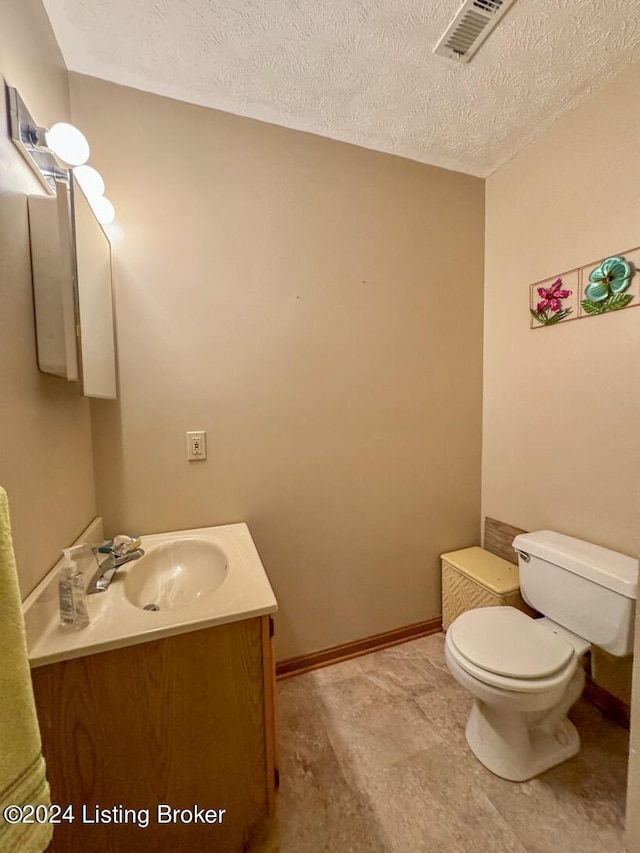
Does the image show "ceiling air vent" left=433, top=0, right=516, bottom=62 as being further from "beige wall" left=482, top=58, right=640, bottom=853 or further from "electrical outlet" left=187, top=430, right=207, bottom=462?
"electrical outlet" left=187, top=430, right=207, bottom=462

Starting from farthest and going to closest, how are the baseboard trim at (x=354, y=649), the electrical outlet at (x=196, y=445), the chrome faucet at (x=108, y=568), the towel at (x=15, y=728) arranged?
the baseboard trim at (x=354, y=649) < the electrical outlet at (x=196, y=445) < the chrome faucet at (x=108, y=568) < the towel at (x=15, y=728)

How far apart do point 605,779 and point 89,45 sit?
3.06m

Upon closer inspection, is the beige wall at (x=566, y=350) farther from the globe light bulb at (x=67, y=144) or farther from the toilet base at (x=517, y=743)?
the globe light bulb at (x=67, y=144)

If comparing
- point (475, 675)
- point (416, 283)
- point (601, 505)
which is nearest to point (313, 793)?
point (475, 675)

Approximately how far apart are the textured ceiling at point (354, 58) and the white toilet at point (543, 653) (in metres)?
1.83

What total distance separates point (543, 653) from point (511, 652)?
105 millimetres

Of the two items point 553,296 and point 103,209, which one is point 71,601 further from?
point 553,296

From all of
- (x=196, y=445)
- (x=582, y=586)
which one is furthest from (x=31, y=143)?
(x=582, y=586)

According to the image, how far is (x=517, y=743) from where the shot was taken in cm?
118

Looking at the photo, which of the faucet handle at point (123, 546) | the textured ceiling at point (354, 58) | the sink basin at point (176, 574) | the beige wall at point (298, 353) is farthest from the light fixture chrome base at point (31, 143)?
the sink basin at point (176, 574)

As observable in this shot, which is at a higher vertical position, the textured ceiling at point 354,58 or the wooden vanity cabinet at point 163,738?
the textured ceiling at point 354,58

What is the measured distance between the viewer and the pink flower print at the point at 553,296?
1512 millimetres

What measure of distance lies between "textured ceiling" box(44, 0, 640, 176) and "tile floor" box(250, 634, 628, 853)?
8.29ft

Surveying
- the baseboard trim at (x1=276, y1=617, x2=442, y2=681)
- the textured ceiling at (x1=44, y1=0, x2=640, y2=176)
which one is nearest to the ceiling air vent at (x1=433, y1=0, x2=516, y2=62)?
the textured ceiling at (x1=44, y1=0, x2=640, y2=176)
